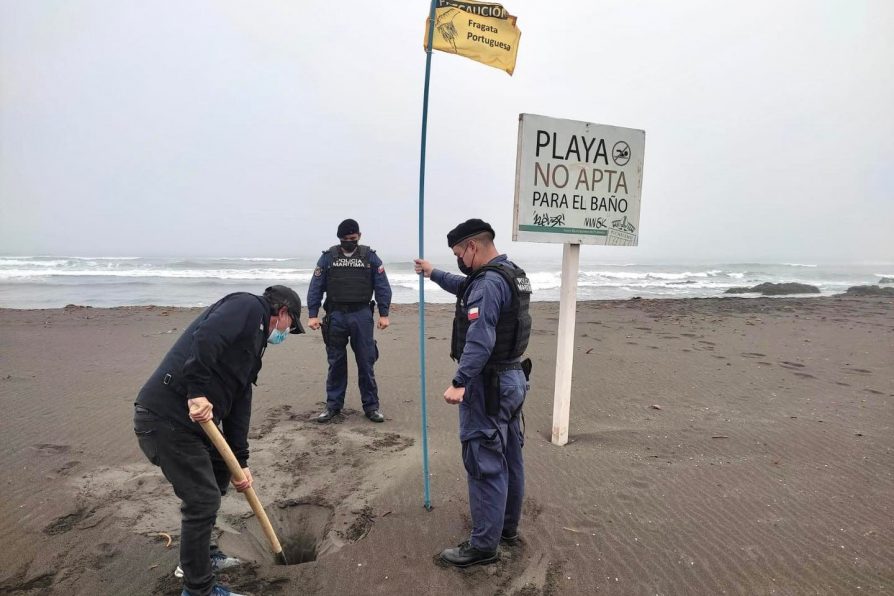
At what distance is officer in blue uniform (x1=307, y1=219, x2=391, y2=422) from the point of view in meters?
5.52

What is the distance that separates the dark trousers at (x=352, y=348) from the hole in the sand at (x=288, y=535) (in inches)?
75.9

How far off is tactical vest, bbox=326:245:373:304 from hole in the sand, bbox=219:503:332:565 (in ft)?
7.79

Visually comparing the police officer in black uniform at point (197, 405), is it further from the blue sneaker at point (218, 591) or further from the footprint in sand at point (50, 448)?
the footprint in sand at point (50, 448)

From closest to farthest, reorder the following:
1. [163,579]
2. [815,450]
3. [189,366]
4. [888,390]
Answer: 1. [189,366]
2. [163,579]
3. [815,450]
4. [888,390]

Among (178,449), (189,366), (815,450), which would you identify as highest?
(189,366)

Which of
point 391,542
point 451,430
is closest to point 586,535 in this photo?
point 391,542

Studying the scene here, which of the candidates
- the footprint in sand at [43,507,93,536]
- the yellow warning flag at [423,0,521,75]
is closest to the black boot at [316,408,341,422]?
the footprint in sand at [43,507,93,536]

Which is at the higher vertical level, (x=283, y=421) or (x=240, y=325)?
(x=240, y=325)

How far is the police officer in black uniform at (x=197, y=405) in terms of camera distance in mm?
2428

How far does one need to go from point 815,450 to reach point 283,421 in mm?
5468

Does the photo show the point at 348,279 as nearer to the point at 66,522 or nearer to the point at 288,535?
the point at 288,535

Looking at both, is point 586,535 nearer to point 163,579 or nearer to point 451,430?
point 451,430

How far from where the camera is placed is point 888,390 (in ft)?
21.2

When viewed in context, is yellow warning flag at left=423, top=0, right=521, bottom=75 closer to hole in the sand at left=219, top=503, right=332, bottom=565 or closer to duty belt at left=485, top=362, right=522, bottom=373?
duty belt at left=485, top=362, right=522, bottom=373
